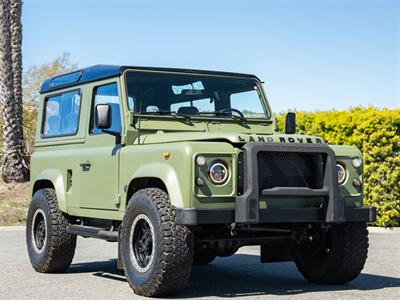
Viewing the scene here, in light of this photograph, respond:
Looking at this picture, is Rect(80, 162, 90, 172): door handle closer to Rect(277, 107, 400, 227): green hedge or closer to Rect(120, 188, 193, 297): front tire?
Rect(120, 188, 193, 297): front tire

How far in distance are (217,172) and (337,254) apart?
1790mm

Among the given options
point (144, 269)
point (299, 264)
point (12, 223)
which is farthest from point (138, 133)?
point (12, 223)

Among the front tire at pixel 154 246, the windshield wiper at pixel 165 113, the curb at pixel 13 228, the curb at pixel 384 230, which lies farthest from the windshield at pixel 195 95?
the curb at pixel 13 228

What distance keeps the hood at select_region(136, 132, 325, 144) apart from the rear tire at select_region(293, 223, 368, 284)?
101cm

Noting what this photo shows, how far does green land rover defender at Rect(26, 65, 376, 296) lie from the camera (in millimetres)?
7328

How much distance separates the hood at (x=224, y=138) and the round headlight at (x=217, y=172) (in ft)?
0.95

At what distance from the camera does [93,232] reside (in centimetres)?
878

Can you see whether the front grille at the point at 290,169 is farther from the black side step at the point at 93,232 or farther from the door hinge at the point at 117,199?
the black side step at the point at 93,232

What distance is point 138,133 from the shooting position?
859 cm

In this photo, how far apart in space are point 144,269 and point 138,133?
1.63 metres

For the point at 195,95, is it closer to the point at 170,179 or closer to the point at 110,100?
the point at 110,100

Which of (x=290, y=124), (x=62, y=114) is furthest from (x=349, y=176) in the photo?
(x=62, y=114)

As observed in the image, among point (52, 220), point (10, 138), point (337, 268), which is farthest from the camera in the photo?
point (10, 138)

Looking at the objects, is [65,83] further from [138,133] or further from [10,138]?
[10,138]
